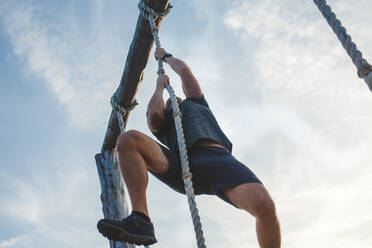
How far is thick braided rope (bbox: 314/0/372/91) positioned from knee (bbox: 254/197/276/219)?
87 cm

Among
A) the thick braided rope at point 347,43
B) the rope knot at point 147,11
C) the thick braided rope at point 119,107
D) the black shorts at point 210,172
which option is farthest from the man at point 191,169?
the thick braided rope at point 119,107

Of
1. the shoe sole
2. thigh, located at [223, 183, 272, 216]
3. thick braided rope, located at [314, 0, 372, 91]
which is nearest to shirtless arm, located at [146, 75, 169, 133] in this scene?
thigh, located at [223, 183, 272, 216]

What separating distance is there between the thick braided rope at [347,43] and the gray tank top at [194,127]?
106 centimetres

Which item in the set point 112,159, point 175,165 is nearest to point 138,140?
point 175,165

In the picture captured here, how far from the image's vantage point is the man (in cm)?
183

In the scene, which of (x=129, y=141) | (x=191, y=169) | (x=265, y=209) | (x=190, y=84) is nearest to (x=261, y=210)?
(x=265, y=209)

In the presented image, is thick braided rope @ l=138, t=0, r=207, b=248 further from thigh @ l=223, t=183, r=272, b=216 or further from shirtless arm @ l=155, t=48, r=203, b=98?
thigh @ l=223, t=183, r=272, b=216

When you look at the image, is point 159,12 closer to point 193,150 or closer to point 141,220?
point 193,150

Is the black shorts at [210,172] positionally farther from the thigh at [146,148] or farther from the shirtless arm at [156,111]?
the shirtless arm at [156,111]

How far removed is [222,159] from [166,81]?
0.75 m

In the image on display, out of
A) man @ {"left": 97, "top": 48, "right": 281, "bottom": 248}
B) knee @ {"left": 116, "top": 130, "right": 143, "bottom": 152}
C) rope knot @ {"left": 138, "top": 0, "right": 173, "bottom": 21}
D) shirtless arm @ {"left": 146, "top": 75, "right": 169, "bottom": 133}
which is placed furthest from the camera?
rope knot @ {"left": 138, "top": 0, "right": 173, "bottom": 21}

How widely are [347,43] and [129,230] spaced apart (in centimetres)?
119

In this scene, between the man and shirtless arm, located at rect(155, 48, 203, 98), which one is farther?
shirtless arm, located at rect(155, 48, 203, 98)

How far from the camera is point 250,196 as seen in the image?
1.93m
